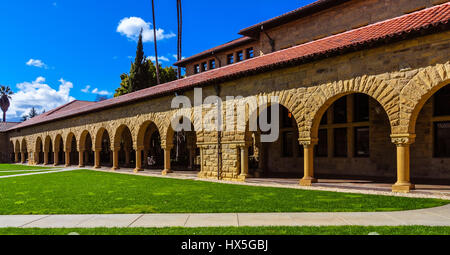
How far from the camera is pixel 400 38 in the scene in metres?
9.52

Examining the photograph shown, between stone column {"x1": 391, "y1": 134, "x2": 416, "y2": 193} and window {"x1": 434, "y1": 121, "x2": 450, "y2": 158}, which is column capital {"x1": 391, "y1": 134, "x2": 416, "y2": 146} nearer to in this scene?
stone column {"x1": 391, "y1": 134, "x2": 416, "y2": 193}

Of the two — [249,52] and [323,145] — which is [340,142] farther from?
[249,52]

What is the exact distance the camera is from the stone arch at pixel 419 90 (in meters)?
8.91

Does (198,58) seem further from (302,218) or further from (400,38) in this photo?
(302,218)

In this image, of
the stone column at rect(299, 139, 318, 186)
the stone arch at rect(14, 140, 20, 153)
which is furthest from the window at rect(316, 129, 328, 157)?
the stone arch at rect(14, 140, 20, 153)

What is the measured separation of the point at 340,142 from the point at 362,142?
116cm

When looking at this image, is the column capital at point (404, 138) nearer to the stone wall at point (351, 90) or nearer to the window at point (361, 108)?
the stone wall at point (351, 90)

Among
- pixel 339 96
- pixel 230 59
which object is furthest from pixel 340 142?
pixel 230 59

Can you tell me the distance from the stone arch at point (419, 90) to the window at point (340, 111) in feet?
21.7

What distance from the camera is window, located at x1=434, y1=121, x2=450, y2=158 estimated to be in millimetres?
12875

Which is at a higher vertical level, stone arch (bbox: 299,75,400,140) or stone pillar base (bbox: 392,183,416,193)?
stone arch (bbox: 299,75,400,140)

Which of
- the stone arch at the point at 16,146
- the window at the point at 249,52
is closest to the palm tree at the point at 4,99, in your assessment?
the stone arch at the point at 16,146

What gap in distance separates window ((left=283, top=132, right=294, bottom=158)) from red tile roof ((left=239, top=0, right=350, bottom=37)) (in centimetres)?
666

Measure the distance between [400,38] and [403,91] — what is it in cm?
157
